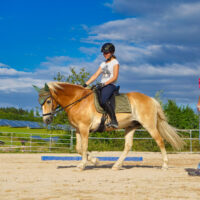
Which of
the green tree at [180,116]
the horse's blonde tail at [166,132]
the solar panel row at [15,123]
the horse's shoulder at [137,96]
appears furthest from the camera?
the solar panel row at [15,123]

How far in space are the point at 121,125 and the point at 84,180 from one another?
2451 mm

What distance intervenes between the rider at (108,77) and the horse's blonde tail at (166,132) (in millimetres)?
1575

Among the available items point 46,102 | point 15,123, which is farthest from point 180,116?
point 15,123

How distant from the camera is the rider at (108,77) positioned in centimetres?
776

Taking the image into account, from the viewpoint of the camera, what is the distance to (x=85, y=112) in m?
7.84

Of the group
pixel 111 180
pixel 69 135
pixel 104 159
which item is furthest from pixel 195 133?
pixel 111 180

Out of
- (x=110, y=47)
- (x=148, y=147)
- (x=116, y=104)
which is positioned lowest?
(x=148, y=147)

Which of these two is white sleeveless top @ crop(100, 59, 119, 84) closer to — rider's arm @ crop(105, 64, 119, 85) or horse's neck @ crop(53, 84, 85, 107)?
rider's arm @ crop(105, 64, 119, 85)

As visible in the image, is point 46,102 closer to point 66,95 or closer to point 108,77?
point 66,95

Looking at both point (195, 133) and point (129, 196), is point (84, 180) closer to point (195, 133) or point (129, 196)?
point (129, 196)

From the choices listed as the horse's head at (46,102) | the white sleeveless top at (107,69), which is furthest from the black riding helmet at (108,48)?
the horse's head at (46,102)

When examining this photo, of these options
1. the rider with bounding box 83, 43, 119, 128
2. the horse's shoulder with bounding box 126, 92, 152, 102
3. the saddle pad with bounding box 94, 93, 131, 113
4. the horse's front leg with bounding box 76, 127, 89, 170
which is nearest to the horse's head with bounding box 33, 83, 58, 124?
the horse's front leg with bounding box 76, 127, 89, 170

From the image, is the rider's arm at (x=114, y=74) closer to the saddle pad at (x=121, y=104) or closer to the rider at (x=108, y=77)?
the rider at (x=108, y=77)

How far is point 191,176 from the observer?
6883 millimetres
